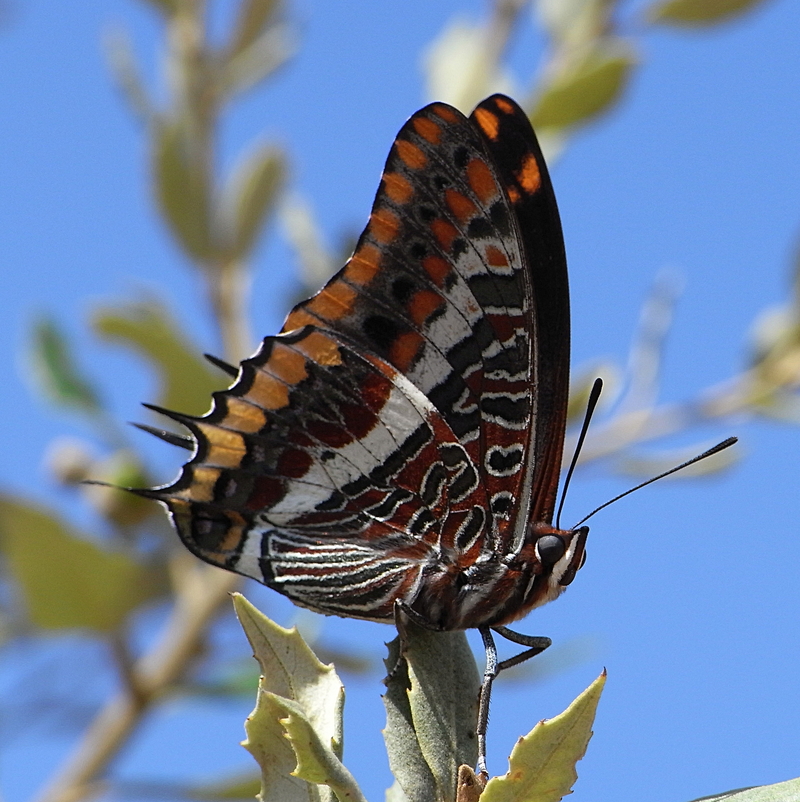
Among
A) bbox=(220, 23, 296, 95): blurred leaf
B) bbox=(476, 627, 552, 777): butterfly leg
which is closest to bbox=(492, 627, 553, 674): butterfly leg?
bbox=(476, 627, 552, 777): butterfly leg

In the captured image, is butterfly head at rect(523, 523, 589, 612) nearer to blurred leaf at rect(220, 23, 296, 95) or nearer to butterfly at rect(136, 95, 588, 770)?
butterfly at rect(136, 95, 588, 770)

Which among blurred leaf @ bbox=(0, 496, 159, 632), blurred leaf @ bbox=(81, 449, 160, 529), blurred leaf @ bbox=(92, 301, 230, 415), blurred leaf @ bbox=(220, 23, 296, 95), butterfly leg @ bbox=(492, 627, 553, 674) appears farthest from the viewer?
blurred leaf @ bbox=(220, 23, 296, 95)

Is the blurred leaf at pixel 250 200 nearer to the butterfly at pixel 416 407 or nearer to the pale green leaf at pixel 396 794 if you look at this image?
the butterfly at pixel 416 407

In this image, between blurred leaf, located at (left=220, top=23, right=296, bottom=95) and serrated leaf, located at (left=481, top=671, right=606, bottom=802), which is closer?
serrated leaf, located at (left=481, top=671, right=606, bottom=802)

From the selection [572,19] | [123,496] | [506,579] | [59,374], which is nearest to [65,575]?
[123,496]

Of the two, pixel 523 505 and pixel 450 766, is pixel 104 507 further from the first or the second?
pixel 450 766
